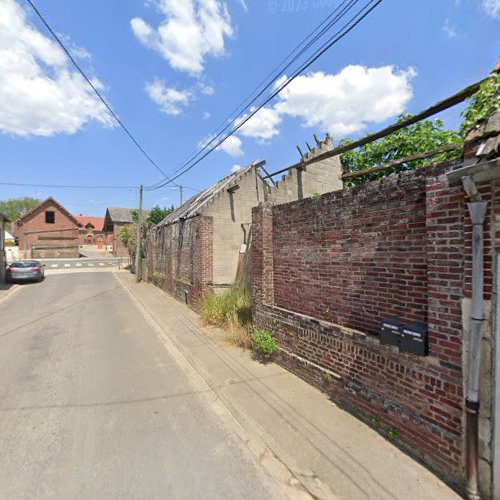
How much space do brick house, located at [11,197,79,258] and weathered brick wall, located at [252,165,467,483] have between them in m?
45.8

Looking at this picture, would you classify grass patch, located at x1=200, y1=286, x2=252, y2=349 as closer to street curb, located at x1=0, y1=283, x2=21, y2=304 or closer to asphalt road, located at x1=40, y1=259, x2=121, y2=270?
street curb, located at x1=0, y1=283, x2=21, y2=304

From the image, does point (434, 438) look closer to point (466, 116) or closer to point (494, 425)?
point (494, 425)

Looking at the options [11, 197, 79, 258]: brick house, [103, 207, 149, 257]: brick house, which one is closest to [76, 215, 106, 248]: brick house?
[103, 207, 149, 257]: brick house

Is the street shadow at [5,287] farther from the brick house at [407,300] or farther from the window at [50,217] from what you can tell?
the window at [50,217]

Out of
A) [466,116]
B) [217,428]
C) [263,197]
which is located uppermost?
[263,197]

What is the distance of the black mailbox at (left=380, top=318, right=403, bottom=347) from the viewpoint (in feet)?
11.4

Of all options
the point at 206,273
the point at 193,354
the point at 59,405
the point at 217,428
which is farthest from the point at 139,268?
the point at 217,428

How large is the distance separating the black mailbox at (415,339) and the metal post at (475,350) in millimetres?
483

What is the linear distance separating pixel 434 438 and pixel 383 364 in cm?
84

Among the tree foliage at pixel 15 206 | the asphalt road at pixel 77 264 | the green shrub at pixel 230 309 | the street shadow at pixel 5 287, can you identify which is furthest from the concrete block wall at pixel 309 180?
the tree foliage at pixel 15 206

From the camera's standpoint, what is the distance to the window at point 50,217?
43.0 meters

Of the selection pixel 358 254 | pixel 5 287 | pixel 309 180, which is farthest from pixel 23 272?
pixel 358 254

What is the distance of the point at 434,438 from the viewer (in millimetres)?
3096

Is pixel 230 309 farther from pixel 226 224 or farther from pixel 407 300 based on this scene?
pixel 407 300
